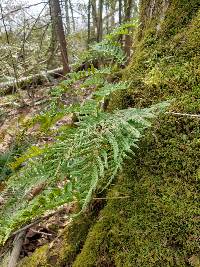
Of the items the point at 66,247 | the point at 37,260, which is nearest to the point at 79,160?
the point at 66,247

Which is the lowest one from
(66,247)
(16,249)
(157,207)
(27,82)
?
(27,82)

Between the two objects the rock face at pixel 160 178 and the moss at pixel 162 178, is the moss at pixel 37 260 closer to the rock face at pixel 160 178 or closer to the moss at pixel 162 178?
the rock face at pixel 160 178

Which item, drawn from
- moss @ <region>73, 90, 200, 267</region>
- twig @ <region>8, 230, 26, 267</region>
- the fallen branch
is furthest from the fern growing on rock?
the fallen branch

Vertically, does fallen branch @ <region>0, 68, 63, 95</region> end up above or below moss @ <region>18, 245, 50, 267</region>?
below

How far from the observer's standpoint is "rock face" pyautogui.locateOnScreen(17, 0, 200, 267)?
5.11 feet

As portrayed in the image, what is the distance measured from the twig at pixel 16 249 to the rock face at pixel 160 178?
10 cm

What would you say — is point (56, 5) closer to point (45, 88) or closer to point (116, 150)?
point (45, 88)

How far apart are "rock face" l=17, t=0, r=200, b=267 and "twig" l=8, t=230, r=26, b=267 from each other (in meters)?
0.10

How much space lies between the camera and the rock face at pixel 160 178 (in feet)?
5.11

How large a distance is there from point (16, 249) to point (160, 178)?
50.0 inches

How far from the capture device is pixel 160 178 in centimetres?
180

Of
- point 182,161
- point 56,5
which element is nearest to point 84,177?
point 182,161

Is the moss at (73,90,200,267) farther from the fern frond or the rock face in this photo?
the fern frond

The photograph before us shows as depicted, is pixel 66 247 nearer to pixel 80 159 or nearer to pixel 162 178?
pixel 80 159
